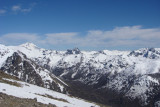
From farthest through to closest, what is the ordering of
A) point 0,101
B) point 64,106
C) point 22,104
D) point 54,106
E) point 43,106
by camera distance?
point 64,106 < point 54,106 < point 43,106 < point 22,104 < point 0,101

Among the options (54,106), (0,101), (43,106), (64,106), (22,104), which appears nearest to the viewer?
(0,101)

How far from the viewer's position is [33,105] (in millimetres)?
28141

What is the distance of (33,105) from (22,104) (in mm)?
1932

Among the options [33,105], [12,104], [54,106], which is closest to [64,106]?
[54,106]

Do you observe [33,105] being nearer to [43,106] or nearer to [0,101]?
[43,106]

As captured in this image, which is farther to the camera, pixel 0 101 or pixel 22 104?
pixel 22 104

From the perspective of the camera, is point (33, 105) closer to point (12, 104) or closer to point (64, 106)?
point (12, 104)

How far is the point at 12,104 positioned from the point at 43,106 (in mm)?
6055

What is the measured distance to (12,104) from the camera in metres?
24.9

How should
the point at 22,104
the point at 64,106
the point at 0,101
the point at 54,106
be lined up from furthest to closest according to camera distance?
the point at 64,106 → the point at 54,106 → the point at 22,104 → the point at 0,101

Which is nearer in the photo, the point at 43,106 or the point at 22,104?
the point at 22,104

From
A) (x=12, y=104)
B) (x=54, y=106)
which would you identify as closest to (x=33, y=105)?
(x=12, y=104)

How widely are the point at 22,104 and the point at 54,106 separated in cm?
766

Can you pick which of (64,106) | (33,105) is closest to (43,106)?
(33,105)
